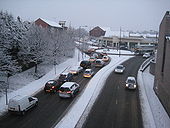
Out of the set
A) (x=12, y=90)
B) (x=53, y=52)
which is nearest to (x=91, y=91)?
(x=12, y=90)

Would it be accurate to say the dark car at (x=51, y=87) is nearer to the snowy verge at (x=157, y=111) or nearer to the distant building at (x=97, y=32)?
the snowy verge at (x=157, y=111)

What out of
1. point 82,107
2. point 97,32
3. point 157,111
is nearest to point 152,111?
point 157,111

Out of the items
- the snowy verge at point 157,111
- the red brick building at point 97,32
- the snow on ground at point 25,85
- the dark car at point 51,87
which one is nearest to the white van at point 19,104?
the snow on ground at point 25,85

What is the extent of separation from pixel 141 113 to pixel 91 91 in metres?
8.21

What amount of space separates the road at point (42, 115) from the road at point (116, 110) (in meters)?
3.05

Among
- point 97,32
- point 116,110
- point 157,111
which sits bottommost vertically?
point 157,111

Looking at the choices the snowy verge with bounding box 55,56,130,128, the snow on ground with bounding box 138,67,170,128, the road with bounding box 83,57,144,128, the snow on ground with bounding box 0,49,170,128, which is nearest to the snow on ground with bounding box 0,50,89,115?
the snow on ground with bounding box 0,49,170,128

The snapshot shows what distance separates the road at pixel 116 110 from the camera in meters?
16.3

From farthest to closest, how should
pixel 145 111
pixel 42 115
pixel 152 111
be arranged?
1. pixel 152 111
2. pixel 145 111
3. pixel 42 115

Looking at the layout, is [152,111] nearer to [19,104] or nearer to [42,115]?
[42,115]

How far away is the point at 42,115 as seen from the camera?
17.6 m

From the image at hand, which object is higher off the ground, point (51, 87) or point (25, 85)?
point (51, 87)

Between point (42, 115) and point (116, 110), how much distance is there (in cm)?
755

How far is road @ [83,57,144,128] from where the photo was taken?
1633 centimetres
